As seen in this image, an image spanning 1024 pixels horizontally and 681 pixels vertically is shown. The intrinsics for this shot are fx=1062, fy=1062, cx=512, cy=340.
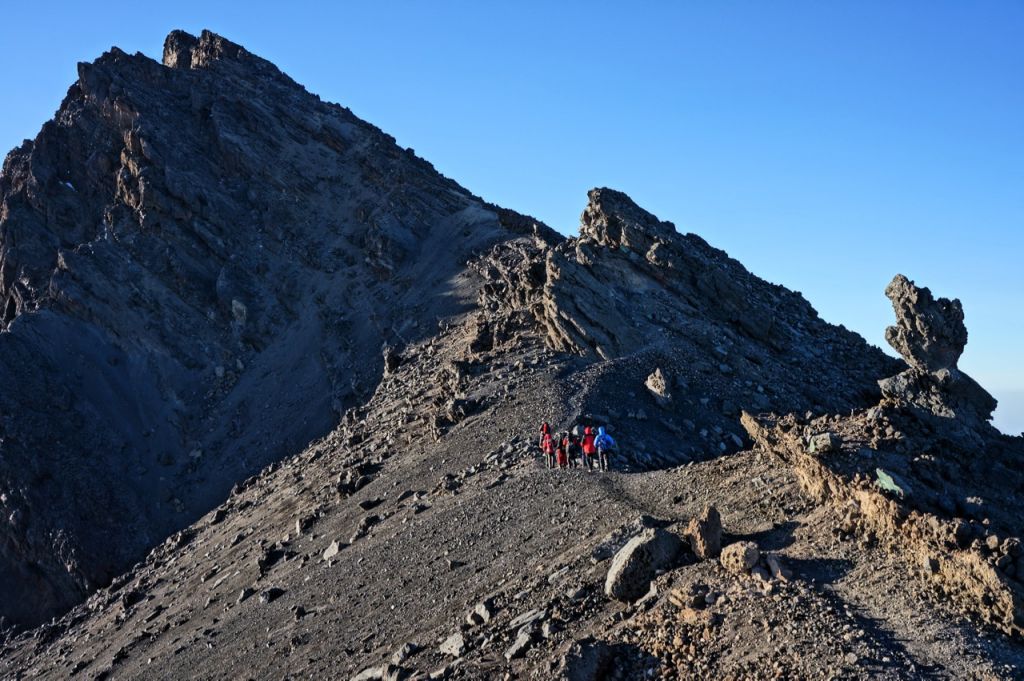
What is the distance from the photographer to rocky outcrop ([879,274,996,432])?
37188mm

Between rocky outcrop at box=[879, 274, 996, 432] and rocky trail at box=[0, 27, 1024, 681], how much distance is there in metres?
0.11

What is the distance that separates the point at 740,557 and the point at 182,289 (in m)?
43.9

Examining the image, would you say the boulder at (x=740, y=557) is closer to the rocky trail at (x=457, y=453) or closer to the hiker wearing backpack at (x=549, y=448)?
the rocky trail at (x=457, y=453)

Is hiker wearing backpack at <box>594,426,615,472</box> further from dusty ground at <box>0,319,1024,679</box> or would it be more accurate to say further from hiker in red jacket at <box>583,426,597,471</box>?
dusty ground at <box>0,319,1024,679</box>

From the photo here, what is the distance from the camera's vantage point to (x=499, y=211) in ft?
202

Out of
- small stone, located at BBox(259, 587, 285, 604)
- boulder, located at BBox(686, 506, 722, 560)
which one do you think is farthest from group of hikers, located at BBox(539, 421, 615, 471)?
boulder, located at BBox(686, 506, 722, 560)

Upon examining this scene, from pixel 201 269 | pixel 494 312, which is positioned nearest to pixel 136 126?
pixel 201 269

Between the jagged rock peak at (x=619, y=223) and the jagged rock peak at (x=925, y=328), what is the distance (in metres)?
11.3

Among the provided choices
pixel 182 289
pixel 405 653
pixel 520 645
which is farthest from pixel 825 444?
pixel 182 289

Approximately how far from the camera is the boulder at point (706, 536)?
71.9ft

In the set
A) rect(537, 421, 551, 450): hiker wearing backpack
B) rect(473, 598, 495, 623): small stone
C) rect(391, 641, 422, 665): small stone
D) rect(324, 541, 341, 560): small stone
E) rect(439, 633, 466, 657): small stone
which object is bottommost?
rect(391, 641, 422, 665): small stone

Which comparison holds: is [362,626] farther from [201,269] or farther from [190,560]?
[201,269]

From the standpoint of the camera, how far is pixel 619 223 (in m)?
46.4

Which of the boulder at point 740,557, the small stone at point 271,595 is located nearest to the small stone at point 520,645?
the boulder at point 740,557
